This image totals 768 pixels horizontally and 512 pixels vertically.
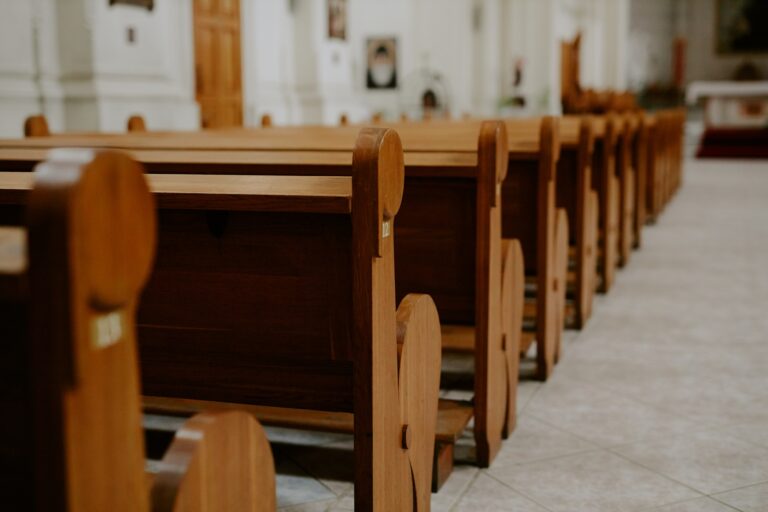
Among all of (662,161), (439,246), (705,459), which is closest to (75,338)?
(439,246)

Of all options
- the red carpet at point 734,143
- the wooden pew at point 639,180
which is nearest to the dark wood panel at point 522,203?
the wooden pew at point 639,180

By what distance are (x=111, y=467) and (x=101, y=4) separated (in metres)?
6.37

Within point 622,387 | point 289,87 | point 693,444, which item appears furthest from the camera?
point 289,87

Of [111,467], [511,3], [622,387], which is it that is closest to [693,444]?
[622,387]

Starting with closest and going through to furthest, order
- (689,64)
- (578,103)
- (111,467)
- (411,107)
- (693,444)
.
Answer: (111,467) < (693,444) < (578,103) < (411,107) < (689,64)

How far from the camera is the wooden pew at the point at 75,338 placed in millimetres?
750

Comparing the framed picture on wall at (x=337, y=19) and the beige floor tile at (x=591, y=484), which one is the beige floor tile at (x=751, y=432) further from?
the framed picture on wall at (x=337, y=19)

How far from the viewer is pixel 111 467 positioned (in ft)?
2.82

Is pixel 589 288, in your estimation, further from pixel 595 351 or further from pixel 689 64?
pixel 689 64

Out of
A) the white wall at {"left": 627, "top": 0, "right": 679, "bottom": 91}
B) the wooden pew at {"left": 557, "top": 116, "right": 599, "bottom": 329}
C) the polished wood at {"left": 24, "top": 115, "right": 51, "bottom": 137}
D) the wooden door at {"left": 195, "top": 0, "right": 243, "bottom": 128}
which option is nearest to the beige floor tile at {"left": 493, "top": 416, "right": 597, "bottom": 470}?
the wooden pew at {"left": 557, "top": 116, "right": 599, "bottom": 329}

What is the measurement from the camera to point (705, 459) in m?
2.41

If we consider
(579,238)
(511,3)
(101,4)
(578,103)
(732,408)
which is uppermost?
(511,3)

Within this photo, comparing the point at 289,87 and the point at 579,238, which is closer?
the point at 579,238

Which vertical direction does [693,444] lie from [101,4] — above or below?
below
